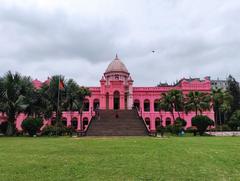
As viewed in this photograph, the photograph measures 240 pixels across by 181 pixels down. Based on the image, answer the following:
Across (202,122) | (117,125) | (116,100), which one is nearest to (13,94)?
(117,125)

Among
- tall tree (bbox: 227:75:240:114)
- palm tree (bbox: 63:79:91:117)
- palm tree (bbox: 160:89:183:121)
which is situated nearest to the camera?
palm tree (bbox: 63:79:91:117)

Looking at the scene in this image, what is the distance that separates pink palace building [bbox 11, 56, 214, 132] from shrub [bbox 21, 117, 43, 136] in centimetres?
1855

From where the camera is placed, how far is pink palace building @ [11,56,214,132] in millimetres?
51875

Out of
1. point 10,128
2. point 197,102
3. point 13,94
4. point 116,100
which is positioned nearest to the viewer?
point 13,94

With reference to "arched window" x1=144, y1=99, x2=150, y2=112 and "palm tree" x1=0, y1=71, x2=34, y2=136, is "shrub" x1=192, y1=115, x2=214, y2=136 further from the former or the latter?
"palm tree" x1=0, y1=71, x2=34, y2=136

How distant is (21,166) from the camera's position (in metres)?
9.24

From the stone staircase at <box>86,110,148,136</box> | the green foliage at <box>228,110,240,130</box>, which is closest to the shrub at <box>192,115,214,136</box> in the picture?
the stone staircase at <box>86,110,148,136</box>

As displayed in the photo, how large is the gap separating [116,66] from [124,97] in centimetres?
717

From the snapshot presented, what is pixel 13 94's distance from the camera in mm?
33469

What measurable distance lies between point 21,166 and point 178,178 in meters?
5.20

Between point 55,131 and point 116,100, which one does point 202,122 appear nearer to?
point 55,131

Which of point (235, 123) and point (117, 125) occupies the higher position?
point (235, 123)

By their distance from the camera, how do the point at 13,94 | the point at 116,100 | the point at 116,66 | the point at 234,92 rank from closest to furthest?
the point at 13,94
the point at 116,100
the point at 116,66
the point at 234,92

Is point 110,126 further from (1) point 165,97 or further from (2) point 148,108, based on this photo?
(2) point 148,108
